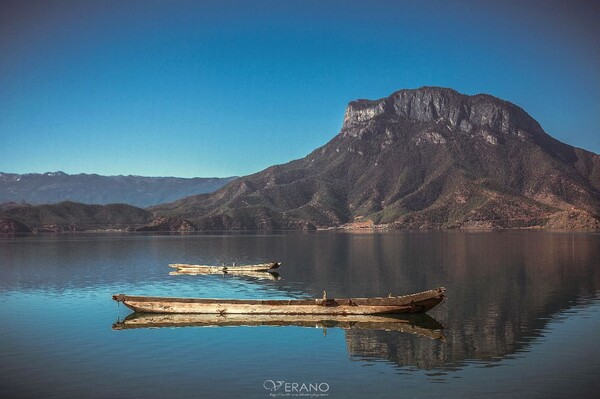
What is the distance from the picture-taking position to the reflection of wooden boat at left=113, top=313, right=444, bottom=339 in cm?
4056

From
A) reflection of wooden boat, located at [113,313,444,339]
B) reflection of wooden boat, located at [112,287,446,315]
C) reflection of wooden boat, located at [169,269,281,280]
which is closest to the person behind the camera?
reflection of wooden boat, located at [113,313,444,339]

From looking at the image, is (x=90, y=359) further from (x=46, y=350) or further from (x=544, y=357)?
(x=544, y=357)

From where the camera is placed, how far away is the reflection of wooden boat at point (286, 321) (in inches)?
1597

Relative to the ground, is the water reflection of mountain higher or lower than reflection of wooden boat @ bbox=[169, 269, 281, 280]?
higher

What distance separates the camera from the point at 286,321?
1662 inches

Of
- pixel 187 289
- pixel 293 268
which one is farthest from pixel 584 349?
pixel 293 268

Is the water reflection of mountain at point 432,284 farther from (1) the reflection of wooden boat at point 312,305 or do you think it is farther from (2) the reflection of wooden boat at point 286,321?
(1) the reflection of wooden boat at point 312,305

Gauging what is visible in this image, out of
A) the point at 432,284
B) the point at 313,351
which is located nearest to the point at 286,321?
the point at 313,351

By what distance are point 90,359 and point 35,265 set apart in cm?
7840

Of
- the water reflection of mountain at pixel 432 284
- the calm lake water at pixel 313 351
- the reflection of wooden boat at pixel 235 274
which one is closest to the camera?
the calm lake water at pixel 313 351

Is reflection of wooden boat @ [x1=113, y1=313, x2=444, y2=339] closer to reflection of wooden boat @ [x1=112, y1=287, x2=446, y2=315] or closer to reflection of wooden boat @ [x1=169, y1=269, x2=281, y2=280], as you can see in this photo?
reflection of wooden boat @ [x1=112, y1=287, x2=446, y2=315]

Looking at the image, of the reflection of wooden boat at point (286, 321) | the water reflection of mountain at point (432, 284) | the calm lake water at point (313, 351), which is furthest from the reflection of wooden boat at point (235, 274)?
the reflection of wooden boat at point (286, 321)

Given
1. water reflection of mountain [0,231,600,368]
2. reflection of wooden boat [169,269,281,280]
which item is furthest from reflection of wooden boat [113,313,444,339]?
reflection of wooden boat [169,269,281,280]

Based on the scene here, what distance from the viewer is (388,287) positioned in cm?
6575
